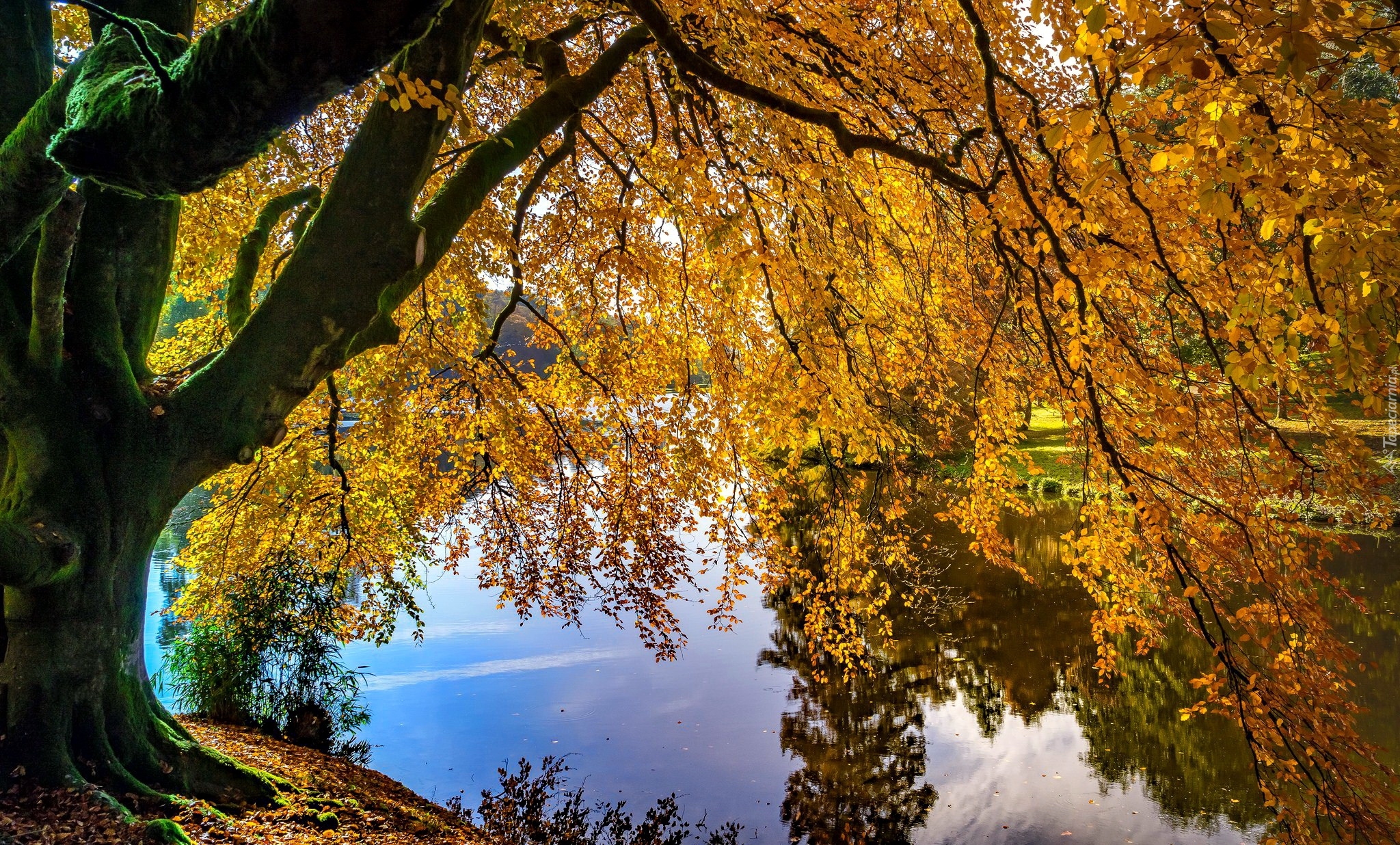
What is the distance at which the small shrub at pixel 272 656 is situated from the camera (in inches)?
294

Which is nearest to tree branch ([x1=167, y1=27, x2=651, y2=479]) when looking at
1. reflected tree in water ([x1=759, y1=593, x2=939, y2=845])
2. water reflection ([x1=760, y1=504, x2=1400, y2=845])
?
reflected tree in water ([x1=759, y1=593, x2=939, y2=845])

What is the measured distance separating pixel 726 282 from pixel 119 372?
3021mm

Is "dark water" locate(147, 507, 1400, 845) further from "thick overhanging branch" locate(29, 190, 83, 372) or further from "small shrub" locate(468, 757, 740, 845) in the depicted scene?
"thick overhanging branch" locate(29, 190, 83, 372)

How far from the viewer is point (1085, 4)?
1.57 m

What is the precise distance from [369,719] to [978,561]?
10.6 m

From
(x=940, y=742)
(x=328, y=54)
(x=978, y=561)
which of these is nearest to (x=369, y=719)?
(x=940, y=742)

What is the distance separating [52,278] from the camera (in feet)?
10.9

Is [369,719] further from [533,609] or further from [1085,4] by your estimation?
[1085,4]

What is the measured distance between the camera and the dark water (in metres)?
7.08

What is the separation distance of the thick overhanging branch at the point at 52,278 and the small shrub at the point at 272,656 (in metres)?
4.32

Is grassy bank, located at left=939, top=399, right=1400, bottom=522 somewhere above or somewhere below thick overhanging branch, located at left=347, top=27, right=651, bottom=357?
below

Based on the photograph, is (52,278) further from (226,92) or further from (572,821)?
(572,821)

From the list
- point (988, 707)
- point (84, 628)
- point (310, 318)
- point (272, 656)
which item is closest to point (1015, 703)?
point (988, 707)

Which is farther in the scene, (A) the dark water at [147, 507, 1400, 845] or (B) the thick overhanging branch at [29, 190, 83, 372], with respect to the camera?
(A) the dark water at [147, 507, 1400, 845]
